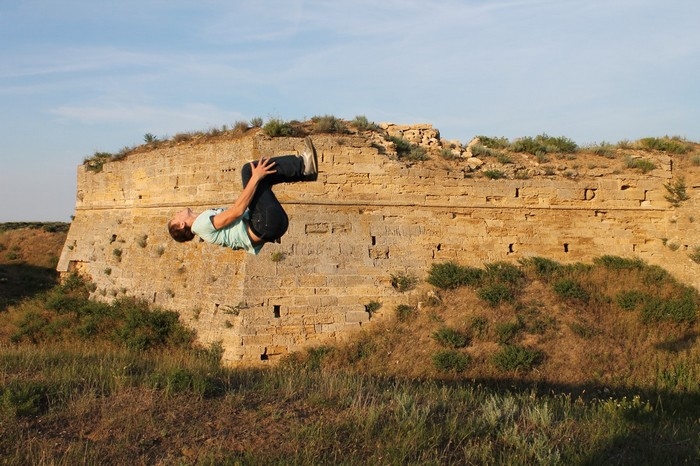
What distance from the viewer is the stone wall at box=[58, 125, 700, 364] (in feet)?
39.3

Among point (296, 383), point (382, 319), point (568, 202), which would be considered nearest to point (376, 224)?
point (382, 319)

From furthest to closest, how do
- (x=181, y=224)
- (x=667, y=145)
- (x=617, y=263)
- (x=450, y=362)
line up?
(x=667, y=145) < (x=617, y=263) < (x=450, y=362) < (x=181, y=224)

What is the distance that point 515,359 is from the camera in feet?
36.1

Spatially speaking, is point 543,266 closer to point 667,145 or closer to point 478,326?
point 478,326

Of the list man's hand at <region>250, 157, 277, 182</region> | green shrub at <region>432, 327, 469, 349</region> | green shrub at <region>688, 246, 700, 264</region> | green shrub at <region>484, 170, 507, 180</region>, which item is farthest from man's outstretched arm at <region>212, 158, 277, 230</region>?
green shrub at <region>688, 246, 700, 264</region>

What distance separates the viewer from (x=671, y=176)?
46.0 ft

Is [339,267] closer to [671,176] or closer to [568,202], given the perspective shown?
[568,202]

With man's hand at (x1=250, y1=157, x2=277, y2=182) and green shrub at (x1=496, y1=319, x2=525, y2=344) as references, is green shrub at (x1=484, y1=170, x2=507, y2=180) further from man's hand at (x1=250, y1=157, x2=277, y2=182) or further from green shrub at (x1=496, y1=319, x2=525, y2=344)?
man's hand at (x1=250, y1=157, x2=277, y2=182)

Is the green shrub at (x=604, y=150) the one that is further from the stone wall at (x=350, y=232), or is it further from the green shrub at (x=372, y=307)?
the green shrub at (x=372, y=307)

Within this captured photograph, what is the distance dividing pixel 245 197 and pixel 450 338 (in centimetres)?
772

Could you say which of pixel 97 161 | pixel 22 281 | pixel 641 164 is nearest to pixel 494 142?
pixel 641 164

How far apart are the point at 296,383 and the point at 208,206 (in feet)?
21.1

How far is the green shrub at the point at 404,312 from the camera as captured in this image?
1217 centimetres

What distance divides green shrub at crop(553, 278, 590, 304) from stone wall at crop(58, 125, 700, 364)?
92 centimetres
